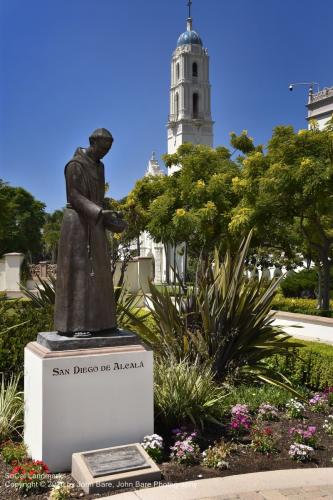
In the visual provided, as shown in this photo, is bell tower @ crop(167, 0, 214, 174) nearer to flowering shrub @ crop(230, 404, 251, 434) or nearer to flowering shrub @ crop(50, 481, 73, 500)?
flowering shrub @ crop(230, 404, 251, 434)

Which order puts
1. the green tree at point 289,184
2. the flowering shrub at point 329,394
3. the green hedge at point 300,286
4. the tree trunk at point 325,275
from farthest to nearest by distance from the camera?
the green hedge at point 300,286, the tree trunk at point 325,275, the green tree at point 289,184, the flowering shrub at point 329,394

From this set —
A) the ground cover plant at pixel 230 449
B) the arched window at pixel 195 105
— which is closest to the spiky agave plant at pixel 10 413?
the ground cover plant at pixel 230 449

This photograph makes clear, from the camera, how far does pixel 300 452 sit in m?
4.67

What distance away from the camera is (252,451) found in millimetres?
4930

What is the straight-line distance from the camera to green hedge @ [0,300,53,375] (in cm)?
621

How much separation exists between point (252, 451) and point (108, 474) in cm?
155

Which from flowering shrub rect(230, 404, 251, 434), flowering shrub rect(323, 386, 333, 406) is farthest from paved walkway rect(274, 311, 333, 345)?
flowering shrub rect(230, 404, 251, 434)

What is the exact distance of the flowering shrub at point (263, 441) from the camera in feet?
16.1

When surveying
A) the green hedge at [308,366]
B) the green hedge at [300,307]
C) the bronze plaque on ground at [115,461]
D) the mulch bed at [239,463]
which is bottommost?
the mulch bed at [239,463]

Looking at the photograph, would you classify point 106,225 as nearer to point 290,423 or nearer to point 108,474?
point 108,474

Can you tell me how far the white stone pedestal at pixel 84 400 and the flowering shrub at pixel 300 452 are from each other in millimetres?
1328

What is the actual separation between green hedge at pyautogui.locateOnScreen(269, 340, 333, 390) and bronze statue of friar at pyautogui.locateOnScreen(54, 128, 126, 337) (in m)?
3.35

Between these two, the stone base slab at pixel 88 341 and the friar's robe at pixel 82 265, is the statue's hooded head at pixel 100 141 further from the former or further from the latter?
the stone base slab at pixel 88 341

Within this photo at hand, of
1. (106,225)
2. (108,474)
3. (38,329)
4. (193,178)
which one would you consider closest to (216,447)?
(108,474)
